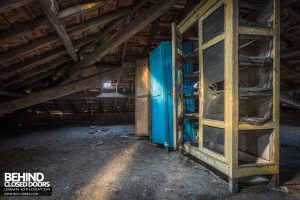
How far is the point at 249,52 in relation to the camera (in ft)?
10.1

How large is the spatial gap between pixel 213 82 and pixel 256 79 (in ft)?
2.56

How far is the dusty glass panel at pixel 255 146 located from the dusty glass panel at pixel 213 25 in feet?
4.91

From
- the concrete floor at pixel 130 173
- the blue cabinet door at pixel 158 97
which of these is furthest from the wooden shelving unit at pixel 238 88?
the blue cabinet door at pixel 158 97

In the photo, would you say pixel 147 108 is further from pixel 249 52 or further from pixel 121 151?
pixel 249 52

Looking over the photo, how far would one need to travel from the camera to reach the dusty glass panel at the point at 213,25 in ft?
8.48

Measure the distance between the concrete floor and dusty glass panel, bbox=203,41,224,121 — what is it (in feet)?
3.06

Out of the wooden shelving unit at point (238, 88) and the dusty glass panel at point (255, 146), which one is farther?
the dusty glass panel at point (255, 146)

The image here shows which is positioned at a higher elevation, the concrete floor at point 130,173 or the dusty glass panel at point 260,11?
the dusty glass panel at point 260,11

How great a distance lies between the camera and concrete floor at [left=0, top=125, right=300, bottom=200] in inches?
88.9

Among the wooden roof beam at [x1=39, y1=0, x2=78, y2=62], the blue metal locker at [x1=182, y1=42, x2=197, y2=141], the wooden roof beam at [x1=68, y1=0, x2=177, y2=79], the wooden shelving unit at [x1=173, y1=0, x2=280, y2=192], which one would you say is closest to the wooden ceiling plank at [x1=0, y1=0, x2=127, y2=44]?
the wooden roof beam at [x1=39, y1=0, x2=78, y2=62]

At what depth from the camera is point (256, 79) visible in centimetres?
303

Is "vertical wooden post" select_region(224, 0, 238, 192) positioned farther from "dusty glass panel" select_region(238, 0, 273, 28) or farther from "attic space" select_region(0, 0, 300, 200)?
"dusty glass panel" select_region(238, 0, 273, 28)

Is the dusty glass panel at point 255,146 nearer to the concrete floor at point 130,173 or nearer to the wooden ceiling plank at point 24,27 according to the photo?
the concrete floor at point 130,173

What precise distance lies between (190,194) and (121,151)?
2.39m
